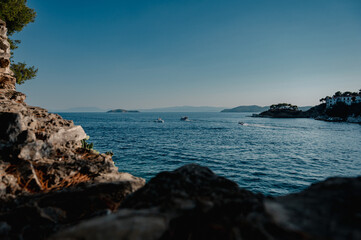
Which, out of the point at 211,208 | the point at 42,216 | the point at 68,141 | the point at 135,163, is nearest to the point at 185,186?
the point at 211,208

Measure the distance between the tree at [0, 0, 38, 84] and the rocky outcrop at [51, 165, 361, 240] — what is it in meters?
28.9

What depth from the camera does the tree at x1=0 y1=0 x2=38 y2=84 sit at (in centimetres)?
2012

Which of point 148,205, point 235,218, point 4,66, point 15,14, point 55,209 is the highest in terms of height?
point 15,14

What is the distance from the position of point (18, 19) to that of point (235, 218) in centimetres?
3284

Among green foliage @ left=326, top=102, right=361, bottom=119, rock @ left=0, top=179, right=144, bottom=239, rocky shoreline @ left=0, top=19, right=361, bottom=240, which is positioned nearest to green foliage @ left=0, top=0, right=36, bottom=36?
rocky shoreline @ left=0, top=19, right=361, bottom=240

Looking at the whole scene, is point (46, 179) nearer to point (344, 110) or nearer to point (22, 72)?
point (22, 72)

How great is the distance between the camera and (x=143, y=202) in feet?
10.5

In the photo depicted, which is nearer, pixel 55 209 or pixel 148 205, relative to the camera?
pixel 148 205

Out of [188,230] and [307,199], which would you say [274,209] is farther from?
[188,230]

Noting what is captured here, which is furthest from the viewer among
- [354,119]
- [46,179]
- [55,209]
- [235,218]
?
[354,119]

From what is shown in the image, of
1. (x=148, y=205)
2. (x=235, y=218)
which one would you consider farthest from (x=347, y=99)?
(x=148, y=205)

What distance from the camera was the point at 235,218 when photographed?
8.23ft

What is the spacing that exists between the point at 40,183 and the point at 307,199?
23.3 ft

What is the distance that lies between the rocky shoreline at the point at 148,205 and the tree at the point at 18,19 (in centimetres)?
2244
